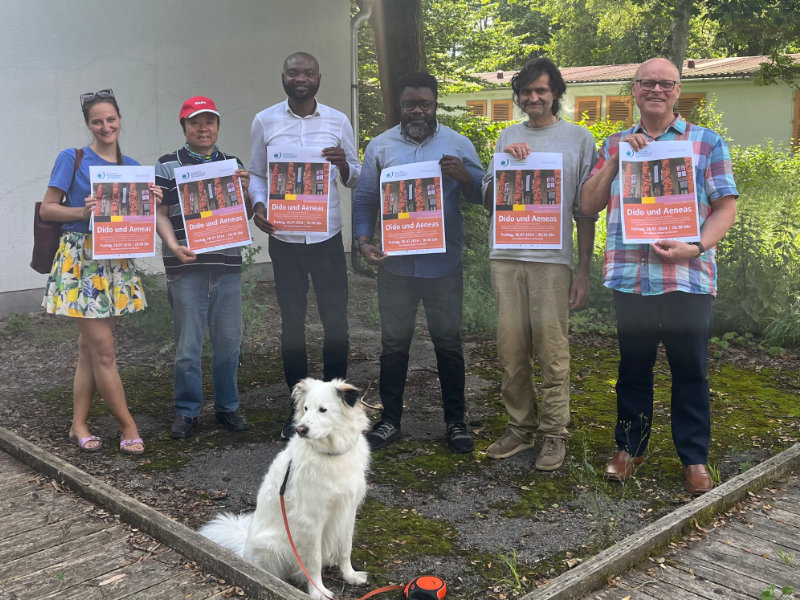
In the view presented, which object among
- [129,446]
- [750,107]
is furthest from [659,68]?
[750,107]

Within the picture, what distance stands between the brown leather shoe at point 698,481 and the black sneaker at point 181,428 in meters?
3.32

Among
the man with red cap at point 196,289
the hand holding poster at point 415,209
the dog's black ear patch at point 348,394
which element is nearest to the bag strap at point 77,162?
the man with red cap at point 196,289

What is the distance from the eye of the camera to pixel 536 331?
462 centimetres

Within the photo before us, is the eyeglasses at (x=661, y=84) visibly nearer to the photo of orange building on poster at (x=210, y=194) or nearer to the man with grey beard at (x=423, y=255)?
the man with grey beard at (x=423, y=255)

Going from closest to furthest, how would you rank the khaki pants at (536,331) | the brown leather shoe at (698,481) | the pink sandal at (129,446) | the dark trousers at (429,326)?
the brown leather shoe at (698,481) < the khaki pants at (536,331) < the dark trousers at (429,326) < the pink sandal at (129,446)

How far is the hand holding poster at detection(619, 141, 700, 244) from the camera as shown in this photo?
399 cm

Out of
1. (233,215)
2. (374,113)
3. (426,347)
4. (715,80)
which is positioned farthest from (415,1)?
(715,80)

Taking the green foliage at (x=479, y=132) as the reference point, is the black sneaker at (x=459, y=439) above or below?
below

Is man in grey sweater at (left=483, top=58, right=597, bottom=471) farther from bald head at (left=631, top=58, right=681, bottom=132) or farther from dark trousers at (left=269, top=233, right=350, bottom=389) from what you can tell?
dark trousers at (left=269, top=233, right=350, bottom=389)

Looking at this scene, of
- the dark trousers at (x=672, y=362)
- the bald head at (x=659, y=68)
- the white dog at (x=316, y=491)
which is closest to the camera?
the white dog at (x=316, y=491)

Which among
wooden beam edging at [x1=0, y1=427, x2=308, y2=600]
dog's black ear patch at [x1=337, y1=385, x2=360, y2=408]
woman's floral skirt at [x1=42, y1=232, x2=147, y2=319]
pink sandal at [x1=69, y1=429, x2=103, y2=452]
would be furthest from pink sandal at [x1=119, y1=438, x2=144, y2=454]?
dog's black ear patch at [x1=337, y1=385, x2=360, y2=408]

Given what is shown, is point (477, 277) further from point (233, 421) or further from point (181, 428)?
point (181, 428)

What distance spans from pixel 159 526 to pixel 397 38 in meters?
6.57

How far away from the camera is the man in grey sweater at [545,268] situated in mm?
4445
